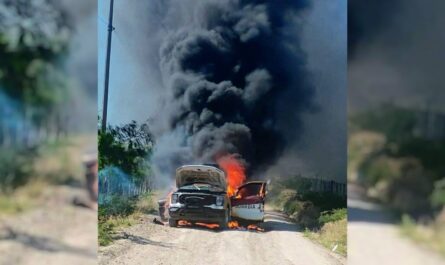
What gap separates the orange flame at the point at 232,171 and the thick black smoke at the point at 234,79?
72 millimetres

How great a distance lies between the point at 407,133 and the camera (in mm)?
4715

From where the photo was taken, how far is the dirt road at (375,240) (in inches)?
182

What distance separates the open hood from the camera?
18.3ft

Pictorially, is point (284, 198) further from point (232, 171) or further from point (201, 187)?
point (201, 187)

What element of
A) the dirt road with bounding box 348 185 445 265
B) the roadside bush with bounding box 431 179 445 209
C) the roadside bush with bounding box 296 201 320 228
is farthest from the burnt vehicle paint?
the roadside bush with bounding box 431 179 445 209

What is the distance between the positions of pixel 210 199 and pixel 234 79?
1206 millimetres

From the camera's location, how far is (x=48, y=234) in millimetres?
5109

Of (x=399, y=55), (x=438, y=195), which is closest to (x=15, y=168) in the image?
(x=399, y=55)

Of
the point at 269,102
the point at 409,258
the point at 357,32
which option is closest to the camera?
the point at 409,258

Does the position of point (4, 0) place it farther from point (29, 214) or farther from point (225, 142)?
point (225, 142)

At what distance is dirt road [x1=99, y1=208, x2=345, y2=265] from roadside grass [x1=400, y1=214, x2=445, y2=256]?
0.86 metres

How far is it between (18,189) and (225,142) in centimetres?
194

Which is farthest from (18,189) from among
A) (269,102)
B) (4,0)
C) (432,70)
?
(432,70)

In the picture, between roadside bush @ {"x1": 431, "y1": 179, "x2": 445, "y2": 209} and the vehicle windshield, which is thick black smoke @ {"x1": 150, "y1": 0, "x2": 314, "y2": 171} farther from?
roadside bush @ {"x1": 431, "y1": 179, "x2": 445, "y2": 209}
